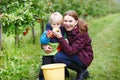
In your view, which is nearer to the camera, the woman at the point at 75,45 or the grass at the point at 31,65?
the grass at the point at 31,65

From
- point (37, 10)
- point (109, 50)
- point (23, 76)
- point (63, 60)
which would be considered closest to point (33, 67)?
point (23, 76)

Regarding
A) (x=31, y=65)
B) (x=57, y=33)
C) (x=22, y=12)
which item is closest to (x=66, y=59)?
(x=57, y=33)

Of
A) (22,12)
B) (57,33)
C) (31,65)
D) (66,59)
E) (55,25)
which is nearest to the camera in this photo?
(57,33)

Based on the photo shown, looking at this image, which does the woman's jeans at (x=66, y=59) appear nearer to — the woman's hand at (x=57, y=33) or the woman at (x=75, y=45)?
the woman at (x=75, y=45)

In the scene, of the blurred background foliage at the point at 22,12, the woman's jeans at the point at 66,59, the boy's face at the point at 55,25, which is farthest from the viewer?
the blurred background foliage at the point at 22,12

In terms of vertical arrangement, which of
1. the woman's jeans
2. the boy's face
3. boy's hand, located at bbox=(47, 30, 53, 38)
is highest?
the boy's face

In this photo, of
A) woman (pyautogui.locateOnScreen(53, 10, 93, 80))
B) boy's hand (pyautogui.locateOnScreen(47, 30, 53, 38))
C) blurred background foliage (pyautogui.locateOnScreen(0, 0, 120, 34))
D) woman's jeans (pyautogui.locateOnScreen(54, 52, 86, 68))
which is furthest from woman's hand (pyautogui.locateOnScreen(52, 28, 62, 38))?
blurred background foliage (pyautogui.locateOnScreen(0, 0, 120, 34))

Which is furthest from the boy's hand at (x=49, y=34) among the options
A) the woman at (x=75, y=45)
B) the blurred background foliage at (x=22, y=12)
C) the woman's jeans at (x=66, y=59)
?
the blurred background foliage at (x=22, y=12)

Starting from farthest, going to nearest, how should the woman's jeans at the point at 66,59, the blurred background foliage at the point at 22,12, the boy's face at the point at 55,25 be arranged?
1. the blurred background foliage at the point at 22,12
2. the woman's jeans at the point at 66,59
3. the boy's face at the point at 55,25

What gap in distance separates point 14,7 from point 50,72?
2503 millimetres

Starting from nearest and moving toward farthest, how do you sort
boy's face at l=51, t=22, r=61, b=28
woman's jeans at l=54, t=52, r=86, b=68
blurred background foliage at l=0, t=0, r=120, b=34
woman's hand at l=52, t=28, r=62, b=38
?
woman's hand at l=52, t=28, r=62, b=38 → boy's face at l=51, t=22, r=61, b=28 → woman's jeans at l=54, t=52, r=86, b=68 → blurred background foliage at l=0, t=0, r=120, b=34

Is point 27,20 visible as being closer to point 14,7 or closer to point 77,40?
point 14,7

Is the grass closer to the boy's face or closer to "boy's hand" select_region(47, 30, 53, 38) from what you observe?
"boy's hand" select_region(47, 30, 53, 38)

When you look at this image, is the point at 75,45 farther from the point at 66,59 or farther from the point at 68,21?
the point at 68,21
